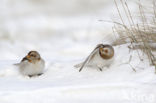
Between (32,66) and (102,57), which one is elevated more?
(32,66)

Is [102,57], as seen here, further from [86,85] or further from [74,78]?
[86,85]

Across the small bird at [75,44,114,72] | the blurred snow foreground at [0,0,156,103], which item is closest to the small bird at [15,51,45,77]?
the blurred snow foreground at [0,0,156,103]

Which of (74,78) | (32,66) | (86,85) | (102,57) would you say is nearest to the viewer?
(86,85)

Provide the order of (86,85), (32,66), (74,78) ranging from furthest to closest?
(32,66)
(74,78)
(86,85)

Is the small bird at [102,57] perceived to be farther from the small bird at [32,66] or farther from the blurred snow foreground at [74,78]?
the small bird at [32,66]

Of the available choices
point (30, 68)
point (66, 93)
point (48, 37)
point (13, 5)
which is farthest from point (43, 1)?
point (66, 93)

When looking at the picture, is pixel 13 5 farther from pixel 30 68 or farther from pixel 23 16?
pixel 30 68

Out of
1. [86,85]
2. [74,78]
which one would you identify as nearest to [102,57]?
[74,78]

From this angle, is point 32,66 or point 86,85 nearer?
point 86,85

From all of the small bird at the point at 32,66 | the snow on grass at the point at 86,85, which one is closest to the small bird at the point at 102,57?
the snow on grass at the point at 86,85
